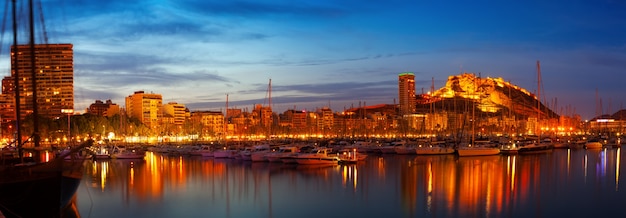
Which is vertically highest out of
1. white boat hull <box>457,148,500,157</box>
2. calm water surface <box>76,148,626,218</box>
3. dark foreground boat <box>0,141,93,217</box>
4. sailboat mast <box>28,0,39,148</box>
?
sailboat mast <box>28,0,39,148</box>

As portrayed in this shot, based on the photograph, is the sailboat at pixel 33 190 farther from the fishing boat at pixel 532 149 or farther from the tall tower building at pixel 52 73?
the fishing boat at pixel 532 149

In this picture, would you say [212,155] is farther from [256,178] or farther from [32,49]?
[32,49]

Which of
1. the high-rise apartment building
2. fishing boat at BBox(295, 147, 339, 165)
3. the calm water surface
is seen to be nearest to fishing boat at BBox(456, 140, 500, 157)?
the calm water surface

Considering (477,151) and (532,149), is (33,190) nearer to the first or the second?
(477,151)

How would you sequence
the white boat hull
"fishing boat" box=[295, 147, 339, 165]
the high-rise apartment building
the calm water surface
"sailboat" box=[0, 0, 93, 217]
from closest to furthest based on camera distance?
"sailboat" box=[0, 0, 93, 217] < the calm water surface < "fishing boat" box=[295, 147, 339, 165] < the white boat hull < the high-rise apartment building

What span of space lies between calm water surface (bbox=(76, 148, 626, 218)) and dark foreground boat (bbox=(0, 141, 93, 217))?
2.84 metres

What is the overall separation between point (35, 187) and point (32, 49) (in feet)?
25.8

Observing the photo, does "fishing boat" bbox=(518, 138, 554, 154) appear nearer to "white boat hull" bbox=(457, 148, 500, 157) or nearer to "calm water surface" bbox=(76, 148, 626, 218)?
"white boat hull" bbox=(457, 148, 500, 157)

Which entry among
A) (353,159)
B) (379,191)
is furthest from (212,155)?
(379,191)

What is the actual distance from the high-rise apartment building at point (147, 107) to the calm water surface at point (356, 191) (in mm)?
148903

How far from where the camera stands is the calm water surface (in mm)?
24438

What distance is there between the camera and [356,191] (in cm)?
3036

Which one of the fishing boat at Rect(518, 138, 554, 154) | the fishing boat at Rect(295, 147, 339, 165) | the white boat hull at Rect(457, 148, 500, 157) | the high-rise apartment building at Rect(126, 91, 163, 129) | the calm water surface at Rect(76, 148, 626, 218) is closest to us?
the calm water surface at Rect(76, 148, 626, 218)

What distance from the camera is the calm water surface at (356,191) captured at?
2444 centimetres
